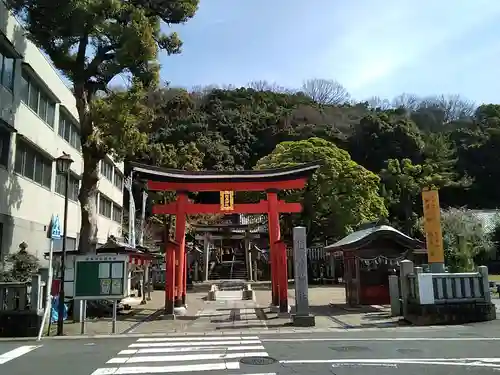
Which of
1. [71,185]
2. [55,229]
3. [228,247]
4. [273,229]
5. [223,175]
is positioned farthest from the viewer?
[228,247]

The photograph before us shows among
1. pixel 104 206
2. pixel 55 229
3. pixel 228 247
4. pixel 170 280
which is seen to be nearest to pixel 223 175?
pixel 170 280

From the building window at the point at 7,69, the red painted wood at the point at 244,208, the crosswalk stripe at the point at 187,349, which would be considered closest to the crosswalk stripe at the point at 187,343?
the crosswalk stripe at the point at 187,349

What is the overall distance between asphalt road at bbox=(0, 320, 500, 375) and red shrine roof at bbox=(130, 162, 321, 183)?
8.36m

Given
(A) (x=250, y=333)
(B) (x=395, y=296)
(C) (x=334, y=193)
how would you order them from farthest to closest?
1. (C) (x=334, y=193)
2. (B) (x=395, y=296)
3. (A) (x=250, y=333)

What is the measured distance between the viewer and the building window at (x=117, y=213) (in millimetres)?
41125

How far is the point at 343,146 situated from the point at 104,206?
3630 centimetres

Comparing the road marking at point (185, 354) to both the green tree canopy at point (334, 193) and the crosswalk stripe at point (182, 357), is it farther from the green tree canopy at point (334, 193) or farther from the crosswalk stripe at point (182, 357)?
the green tree canopy at point (334, 193)

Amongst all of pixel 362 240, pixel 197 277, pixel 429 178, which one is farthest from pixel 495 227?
pixel 362 240

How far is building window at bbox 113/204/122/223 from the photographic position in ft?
135

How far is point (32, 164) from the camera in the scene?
886 inches

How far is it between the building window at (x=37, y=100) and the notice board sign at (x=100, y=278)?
29.0 ft

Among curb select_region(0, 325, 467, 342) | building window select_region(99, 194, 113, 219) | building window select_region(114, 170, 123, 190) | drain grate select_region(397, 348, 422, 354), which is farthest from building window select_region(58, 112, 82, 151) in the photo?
drain grate select_region(397, 348, 422, 354)

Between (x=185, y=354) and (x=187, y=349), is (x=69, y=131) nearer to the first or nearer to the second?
(x=187, y=349)

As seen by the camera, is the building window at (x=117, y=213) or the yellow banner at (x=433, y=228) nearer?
the yellow banner at (x=433, y=228)
